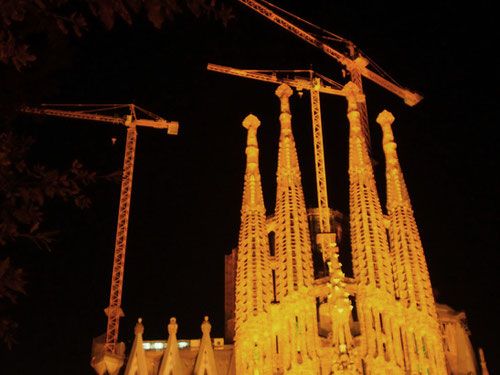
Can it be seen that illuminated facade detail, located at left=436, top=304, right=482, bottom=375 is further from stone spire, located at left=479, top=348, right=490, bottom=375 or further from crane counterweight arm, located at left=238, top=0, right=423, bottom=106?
crane counterweight arm, located at left=238, top=0, right=423, bottom=106

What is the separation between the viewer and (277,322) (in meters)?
42.2

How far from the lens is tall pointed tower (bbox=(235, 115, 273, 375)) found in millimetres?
41125

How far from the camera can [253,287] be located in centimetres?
4300

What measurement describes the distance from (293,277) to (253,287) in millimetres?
2873

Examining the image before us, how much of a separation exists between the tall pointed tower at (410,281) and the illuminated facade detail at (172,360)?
15.7m

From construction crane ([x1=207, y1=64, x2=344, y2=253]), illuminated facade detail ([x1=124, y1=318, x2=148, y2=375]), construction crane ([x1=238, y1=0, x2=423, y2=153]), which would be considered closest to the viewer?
illuminated facade detail ([x1=124, y1=318, x2=148, y2=375])

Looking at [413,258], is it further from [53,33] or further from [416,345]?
[53,33]

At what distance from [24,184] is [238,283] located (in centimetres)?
3792

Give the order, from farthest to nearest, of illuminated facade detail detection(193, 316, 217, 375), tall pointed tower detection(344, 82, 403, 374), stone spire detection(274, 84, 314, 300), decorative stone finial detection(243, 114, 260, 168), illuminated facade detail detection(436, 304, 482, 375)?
decorative stone finial detection(243, 114, 260, 168), illuminated facade detail detection(436, 304, 482, 375), illuminated facade detail detection(193, 316, 217, 375), stone spire detection(274, 84, 314, 300), tall pointed tower detection(344, 82, 403, 374)

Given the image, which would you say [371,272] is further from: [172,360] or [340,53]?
[340,53]

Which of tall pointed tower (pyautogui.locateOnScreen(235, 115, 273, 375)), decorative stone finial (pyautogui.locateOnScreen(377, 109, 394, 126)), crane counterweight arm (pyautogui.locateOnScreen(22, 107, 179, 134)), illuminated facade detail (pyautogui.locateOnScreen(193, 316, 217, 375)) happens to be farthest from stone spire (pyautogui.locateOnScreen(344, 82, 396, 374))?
crane counterweight arm (pyautogui.locateOnScreen(22, 107, 179, 134))

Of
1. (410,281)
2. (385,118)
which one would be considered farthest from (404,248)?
(385,118)

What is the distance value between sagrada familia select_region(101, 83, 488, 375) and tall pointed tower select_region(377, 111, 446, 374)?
0.07 metres

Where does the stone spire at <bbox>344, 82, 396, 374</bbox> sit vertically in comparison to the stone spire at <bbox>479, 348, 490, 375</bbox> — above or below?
above
